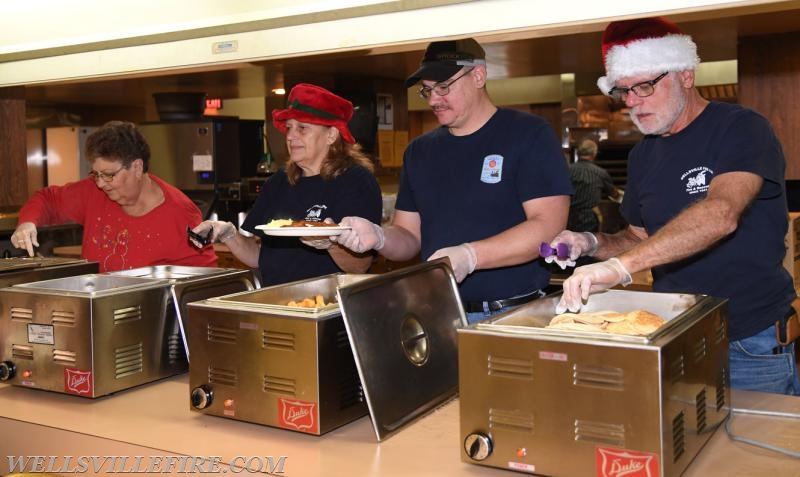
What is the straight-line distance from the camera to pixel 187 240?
280 centimetres

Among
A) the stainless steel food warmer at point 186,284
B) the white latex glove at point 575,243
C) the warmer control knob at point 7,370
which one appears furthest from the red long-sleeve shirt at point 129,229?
the white latex glove at point 575,243

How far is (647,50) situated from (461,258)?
69 cm

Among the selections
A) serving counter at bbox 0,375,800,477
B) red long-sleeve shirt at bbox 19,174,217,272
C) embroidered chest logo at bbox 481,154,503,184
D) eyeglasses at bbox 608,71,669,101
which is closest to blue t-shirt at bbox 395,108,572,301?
embroidered chest logo at bbox 481,154,503,184

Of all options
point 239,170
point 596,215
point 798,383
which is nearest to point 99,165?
point 798,383

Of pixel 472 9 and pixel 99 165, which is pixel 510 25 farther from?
pixel 99 165

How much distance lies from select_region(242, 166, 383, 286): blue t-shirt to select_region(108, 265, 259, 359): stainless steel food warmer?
25 centimetres

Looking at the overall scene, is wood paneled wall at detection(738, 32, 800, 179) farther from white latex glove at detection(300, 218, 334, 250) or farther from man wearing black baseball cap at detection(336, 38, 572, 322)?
white latex glove at detection(300, 218, 334, 250)

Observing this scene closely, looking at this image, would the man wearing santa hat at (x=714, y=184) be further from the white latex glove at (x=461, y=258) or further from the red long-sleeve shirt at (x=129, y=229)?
the red long-sleeve shirt at (x=129, y=229)

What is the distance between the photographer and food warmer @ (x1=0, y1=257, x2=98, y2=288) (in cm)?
247

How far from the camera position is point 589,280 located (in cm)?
160

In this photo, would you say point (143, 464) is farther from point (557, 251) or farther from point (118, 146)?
point (118, 146)

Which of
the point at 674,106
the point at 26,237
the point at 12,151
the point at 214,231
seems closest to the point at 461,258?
the point at 674,106

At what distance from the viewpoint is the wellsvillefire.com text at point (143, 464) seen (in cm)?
156

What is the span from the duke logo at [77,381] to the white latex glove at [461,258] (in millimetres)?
900
